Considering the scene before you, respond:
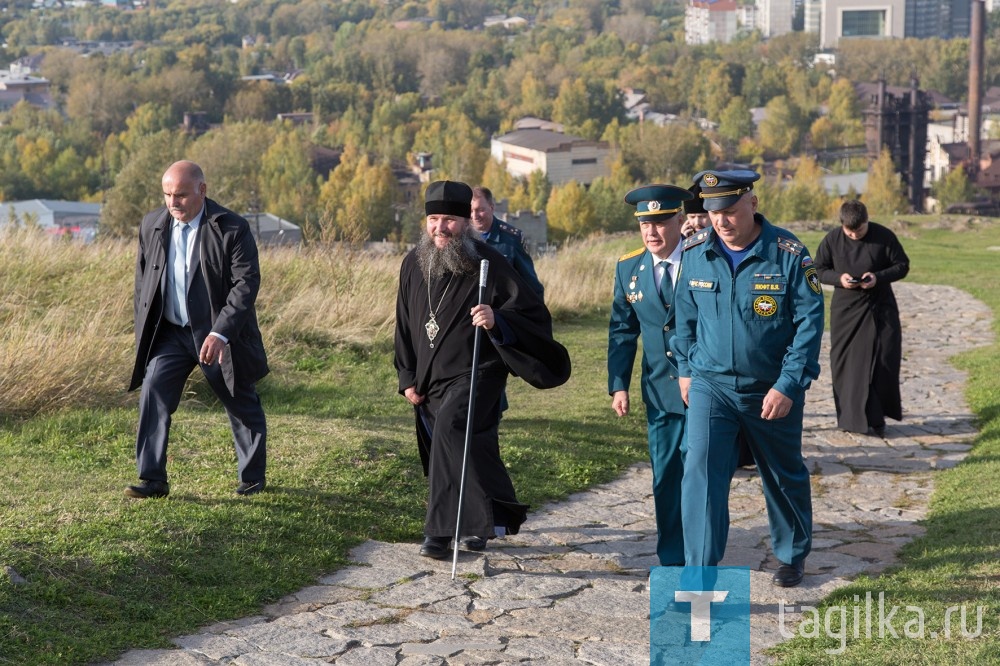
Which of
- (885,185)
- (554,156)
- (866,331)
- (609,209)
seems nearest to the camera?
(866,331)

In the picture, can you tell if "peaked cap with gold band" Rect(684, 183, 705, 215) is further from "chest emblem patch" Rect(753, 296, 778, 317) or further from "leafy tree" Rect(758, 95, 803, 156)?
"leafy tree" Rect(758, 95, 803, 156)

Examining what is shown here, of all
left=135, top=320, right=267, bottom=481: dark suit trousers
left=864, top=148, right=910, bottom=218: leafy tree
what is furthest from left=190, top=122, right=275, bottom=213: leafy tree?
left=135, top=320, right=267, bottom=481: dark suit trousers

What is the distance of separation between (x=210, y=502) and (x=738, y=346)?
8.99 ft

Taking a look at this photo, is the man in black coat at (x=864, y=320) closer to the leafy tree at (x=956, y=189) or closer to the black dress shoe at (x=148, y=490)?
the black dress shoe at (x=148, y=490)

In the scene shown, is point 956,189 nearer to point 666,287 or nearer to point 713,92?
point 713,92

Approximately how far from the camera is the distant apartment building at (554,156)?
10012 cm

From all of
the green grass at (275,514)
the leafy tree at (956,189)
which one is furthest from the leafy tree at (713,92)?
the green grass at (275,514)

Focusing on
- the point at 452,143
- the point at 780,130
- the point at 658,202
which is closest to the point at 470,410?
the point at 658,202

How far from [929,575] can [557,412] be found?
4369 millimetres

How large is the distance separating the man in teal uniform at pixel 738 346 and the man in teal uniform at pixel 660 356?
50 centimetres

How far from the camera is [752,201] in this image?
5.61 m

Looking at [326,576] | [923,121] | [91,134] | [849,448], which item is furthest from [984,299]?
[91,134]

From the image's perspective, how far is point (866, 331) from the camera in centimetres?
966

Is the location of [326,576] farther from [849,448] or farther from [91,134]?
[91,134]
